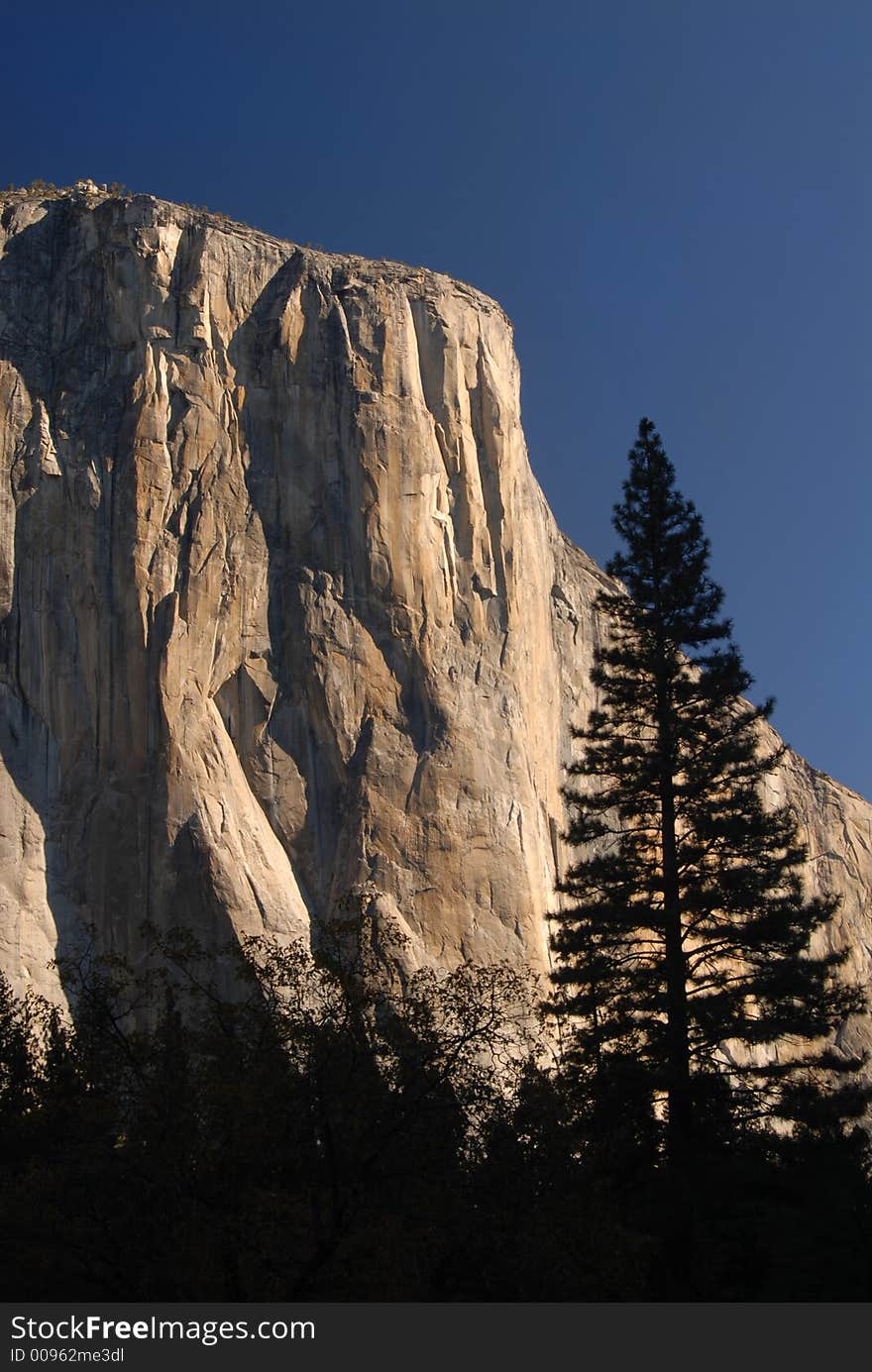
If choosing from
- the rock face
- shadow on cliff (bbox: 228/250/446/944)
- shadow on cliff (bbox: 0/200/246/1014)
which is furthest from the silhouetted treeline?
shadow on cliff (bbox: 228/250/446/944)

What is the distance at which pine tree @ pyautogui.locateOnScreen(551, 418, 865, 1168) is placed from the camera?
2241cm

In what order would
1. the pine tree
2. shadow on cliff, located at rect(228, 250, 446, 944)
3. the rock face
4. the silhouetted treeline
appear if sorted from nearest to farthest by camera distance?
the silhouetted treeline < the pine tree < the rock face < shadow on cliff, located at rect(228, 250, 446, 944)

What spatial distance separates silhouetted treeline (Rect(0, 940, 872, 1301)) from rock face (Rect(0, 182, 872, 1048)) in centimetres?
2160

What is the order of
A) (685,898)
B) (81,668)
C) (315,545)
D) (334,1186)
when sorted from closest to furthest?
(334,1186)
(685,898)
(81,668)
(315,545)

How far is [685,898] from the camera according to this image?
77.6 feet

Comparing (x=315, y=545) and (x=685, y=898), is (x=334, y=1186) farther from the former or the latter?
(x=315, y=545)

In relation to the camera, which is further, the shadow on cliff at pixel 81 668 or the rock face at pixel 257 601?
the rock face at pixel 257 601

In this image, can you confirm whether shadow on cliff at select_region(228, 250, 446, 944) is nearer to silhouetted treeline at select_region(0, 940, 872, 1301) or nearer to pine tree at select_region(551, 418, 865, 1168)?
pine tree at select_region(551, 418, 865, 1168)

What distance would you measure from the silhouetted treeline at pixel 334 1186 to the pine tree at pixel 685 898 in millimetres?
3325

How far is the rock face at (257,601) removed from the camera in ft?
136

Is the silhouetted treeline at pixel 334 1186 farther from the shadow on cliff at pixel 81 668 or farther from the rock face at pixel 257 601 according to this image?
the rock face at pixel 257 601

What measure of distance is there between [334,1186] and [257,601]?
104 feet

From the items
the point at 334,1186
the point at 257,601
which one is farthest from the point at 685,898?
the point at 257,601

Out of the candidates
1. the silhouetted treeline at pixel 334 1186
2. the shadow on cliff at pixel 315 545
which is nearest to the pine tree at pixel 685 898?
the silhouetted treeline at pixel 334 1186
